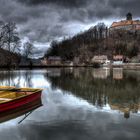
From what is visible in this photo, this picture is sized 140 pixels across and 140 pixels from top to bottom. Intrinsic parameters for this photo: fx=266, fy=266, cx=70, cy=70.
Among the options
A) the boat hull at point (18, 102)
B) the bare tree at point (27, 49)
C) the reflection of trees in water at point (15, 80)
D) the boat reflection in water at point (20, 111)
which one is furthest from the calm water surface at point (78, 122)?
the bare tree at point (27, 49)

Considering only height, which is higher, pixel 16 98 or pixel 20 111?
pixel 16 98

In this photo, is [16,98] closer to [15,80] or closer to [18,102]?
[18,102]

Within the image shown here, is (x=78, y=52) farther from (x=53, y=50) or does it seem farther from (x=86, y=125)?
(x=86, y=125)

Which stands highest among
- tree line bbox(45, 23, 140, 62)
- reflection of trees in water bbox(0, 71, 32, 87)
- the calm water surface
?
tree line bbox(45, 23, 140, 62)

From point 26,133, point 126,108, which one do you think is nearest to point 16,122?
point 26,133

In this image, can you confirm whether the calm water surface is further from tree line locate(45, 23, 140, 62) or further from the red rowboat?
tree line locate(45, 23, 140, 62)

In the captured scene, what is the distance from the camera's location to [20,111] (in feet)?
53.1

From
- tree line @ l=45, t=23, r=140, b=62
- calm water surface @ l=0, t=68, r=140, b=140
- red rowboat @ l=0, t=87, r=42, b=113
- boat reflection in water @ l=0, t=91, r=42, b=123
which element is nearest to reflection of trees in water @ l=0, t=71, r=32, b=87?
red rowboat @ l=0, t=87, r=42, b=113

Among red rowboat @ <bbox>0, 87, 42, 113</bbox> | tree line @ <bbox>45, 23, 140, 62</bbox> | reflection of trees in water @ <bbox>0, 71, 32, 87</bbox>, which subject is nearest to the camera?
red rowboat @ <bbox>0, 87, 42, 113</bbox>

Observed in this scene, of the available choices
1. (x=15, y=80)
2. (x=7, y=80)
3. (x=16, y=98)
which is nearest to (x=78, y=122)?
(x=16, y=98)

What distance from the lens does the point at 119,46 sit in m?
153

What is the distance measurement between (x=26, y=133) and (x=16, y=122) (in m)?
2.25

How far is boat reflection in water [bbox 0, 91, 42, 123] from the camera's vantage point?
1450 centimetres

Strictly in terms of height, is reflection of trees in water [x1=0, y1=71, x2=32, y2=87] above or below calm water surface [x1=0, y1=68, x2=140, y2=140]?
above
